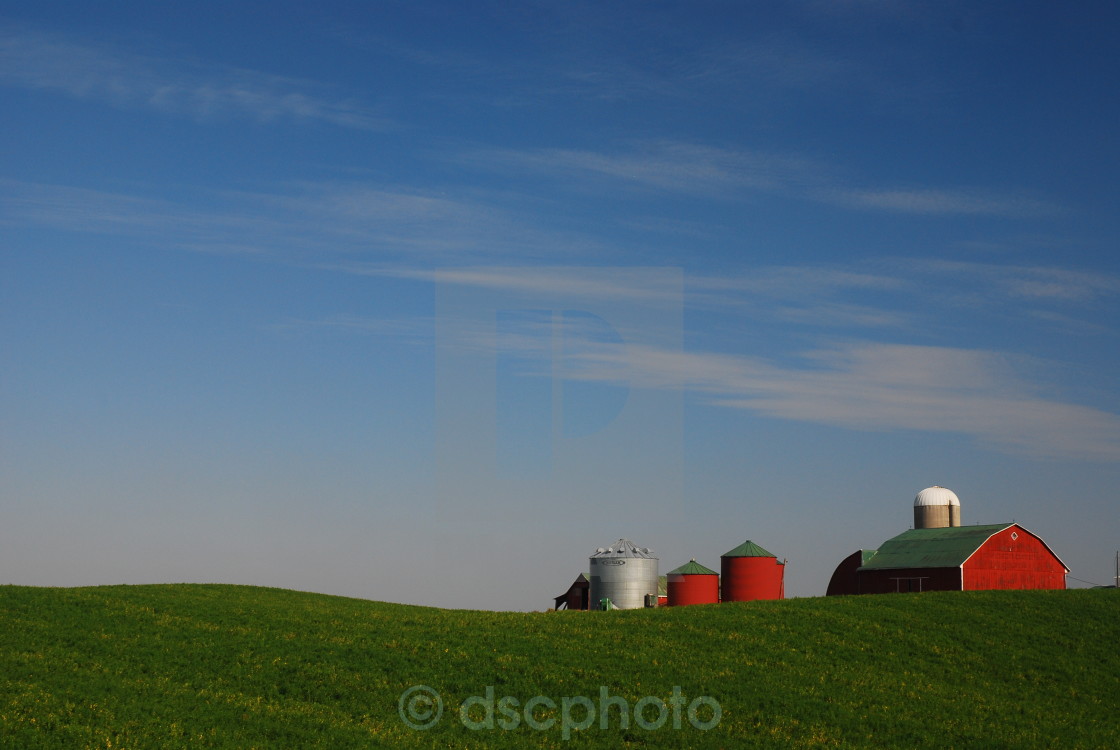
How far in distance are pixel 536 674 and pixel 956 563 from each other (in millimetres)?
41871

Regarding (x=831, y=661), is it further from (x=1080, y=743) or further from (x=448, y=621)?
(x=448, y=621)

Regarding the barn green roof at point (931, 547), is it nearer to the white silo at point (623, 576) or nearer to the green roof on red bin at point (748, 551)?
the green roof on red bin at point (748, 551)

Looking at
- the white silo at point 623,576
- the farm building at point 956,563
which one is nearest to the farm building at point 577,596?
the white silo at point 623,576

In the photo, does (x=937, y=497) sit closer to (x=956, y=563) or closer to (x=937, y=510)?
(x=937, y=510)

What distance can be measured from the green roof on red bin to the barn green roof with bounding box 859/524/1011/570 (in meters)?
7.39

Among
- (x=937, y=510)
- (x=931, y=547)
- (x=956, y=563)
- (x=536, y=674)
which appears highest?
(x=937, y=510)

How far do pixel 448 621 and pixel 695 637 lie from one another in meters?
9.98

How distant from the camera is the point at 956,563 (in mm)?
63469

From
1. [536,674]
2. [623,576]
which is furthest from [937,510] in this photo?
[536,674]

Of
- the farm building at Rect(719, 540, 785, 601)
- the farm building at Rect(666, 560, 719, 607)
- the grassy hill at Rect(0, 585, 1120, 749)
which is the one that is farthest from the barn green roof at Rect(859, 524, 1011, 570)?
the grassy hill at Rect(0, 585, 1120, 749)

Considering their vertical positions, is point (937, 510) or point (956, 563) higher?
point (937, 510)

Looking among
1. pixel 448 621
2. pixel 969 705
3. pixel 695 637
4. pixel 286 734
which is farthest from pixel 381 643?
pixel 969 705

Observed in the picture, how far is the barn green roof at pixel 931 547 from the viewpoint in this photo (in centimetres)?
6462

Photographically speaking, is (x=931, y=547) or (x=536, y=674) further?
(x=931, y=547)
